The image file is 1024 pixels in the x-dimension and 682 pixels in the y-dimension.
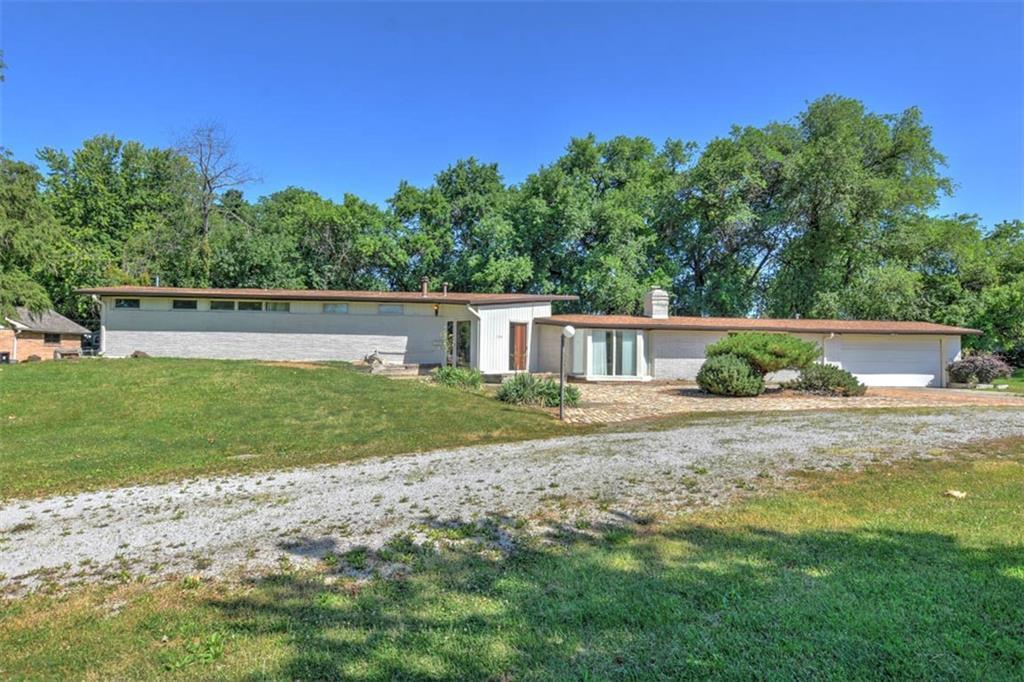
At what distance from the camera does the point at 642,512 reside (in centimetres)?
462

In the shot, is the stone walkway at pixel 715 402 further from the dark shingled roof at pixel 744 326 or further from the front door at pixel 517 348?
the front door at pixel 517 348

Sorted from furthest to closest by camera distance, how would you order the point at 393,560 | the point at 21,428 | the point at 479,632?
1. the point at 21,428
2. the point at 393,560
3. the point at 479,632

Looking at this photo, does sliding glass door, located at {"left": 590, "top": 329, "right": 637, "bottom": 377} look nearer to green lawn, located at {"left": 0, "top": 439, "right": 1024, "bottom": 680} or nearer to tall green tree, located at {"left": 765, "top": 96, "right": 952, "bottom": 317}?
tall green tree, located at {"left": 765, "top": 96, "right": 952, "bottom": 317}

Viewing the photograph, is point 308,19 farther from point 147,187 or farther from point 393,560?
point 147,187

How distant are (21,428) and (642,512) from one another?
1103 centimetres

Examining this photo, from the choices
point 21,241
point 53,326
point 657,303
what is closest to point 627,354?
point 657,303

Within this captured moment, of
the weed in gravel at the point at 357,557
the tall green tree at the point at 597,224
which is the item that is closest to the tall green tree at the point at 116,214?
the tall green tree at the point at 597,224

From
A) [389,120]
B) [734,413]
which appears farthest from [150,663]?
[389,120]

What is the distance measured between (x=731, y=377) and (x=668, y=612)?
42.7 feet

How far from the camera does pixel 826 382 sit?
614 inches

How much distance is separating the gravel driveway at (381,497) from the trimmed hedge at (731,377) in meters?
5.99

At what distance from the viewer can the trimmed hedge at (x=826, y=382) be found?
50.3 ft

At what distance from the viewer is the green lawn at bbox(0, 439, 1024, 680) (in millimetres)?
2381

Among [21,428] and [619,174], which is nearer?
[21,428]
